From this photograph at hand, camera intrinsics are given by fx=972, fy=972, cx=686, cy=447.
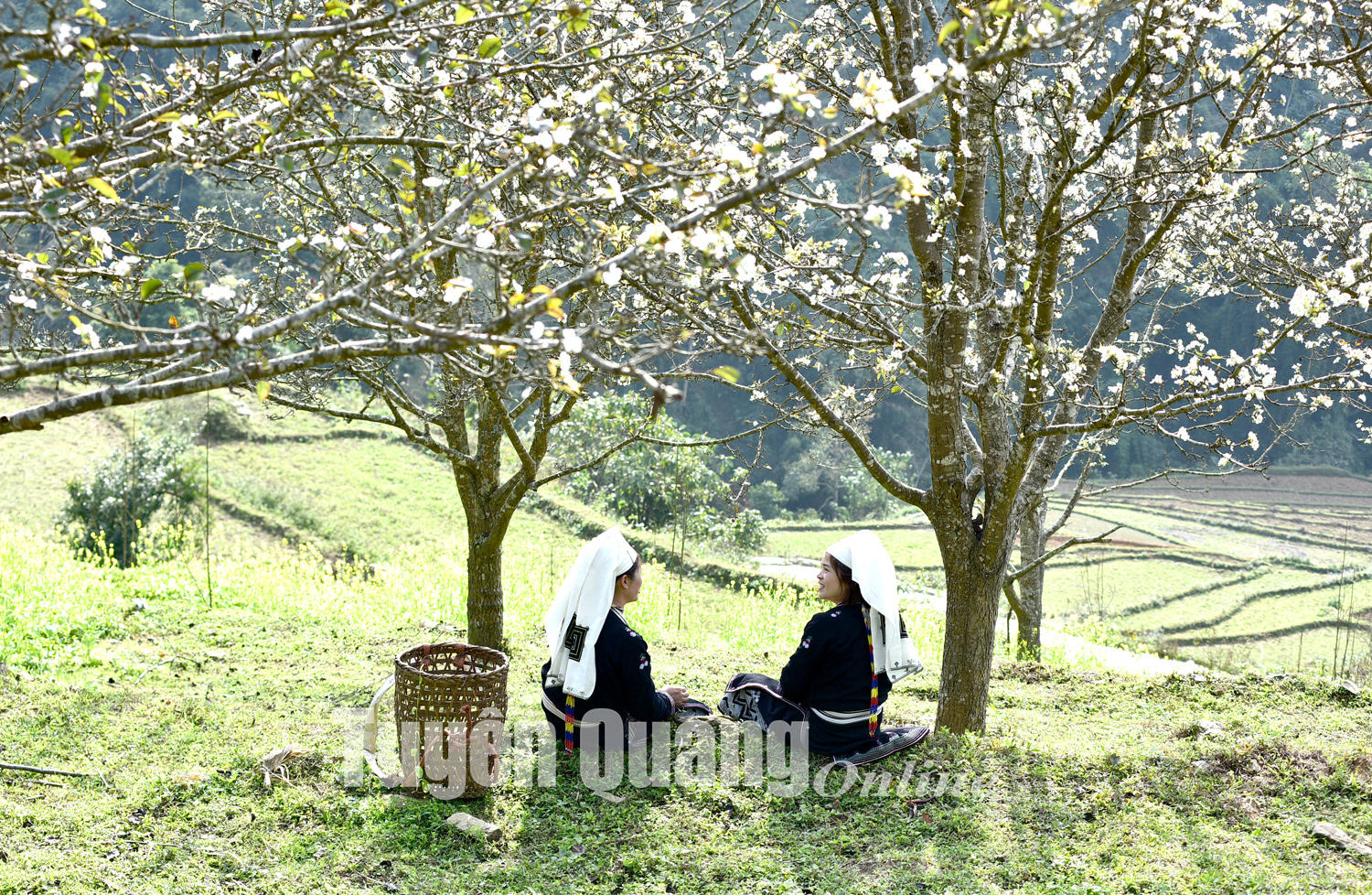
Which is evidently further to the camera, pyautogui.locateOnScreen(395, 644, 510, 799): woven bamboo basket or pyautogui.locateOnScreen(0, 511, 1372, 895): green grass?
pyautogui.locateOnScreen(395, 644, 510, 799): woven bamboo basket

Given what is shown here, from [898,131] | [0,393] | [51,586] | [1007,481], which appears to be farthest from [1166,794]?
[0,393]

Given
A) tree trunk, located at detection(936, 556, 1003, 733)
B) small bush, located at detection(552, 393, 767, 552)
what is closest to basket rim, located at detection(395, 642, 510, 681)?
tree trunk, located at detection(936, 556, 1003, 733)

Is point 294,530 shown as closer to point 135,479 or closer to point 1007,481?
point 135,479

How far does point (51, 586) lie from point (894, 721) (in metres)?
6.55

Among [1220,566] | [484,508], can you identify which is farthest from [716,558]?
[1220,566]

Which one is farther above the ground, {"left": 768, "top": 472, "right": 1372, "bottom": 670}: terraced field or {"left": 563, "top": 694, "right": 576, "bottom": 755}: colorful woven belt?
{"left": 563, "top": 694, "right": 576, "bottom": 755}: colorful woven belt

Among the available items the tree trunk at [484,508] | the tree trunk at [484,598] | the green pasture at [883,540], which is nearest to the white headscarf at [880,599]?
the tree trunk at [484,508]

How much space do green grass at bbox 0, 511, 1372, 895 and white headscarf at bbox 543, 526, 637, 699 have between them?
0.51 meters

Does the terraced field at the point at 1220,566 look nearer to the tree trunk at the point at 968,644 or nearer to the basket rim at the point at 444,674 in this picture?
the tree trunk at the point at 968,644

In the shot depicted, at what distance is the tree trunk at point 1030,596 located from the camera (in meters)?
7.58

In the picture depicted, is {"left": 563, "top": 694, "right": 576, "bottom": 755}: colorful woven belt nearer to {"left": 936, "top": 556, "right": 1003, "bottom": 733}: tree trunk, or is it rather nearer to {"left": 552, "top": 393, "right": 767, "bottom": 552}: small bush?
{"left": 936, "top": 556, "right": 1003, "bottom": 733}: tree trunk

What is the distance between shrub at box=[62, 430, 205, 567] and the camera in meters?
10.5

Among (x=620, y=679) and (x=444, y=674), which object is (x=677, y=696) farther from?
(x=444, y=674)

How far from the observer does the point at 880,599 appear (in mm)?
4297
